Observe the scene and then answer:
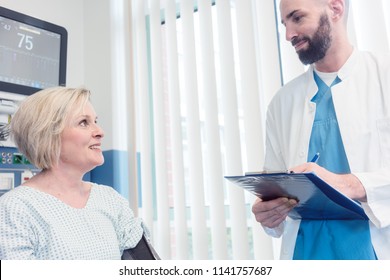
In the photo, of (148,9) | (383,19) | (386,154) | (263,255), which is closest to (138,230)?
(263,255)

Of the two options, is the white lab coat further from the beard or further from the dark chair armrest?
the dark chair armrest

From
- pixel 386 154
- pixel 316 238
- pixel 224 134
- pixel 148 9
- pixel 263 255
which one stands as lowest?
pixel 263 255

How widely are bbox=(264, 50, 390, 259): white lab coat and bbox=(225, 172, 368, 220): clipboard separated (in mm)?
86

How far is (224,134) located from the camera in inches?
85.4

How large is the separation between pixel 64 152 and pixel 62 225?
1.00ft

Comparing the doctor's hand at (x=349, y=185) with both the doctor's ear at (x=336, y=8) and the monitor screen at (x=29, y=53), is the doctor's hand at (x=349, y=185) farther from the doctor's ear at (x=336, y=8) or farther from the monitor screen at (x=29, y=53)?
the monitor screen at (x=29, y=53)

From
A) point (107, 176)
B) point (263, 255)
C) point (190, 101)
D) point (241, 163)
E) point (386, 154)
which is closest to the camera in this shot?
point (386, 154)

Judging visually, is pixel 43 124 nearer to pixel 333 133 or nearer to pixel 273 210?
pixel 273 210

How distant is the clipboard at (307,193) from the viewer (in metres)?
1.02

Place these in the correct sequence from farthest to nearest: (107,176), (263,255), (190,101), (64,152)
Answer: (107,176), (190,101), (263,255), (64,152)

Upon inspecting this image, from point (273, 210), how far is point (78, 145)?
2.63ft

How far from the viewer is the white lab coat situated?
47.2 inches

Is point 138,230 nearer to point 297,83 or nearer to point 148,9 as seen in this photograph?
point 297,83

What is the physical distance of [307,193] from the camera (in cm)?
111
